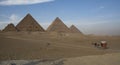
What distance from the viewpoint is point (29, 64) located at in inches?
518

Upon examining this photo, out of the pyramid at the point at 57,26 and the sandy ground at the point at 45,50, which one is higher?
the pyramid at the point at 57,26

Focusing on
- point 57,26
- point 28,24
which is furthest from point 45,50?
point 57,26

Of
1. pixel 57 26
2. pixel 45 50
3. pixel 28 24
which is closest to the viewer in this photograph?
pixel 45 50

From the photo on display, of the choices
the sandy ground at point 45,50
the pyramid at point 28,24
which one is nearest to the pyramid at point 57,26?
the pyramid at point 28,24

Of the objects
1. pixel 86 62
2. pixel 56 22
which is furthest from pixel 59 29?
pixel 86 62

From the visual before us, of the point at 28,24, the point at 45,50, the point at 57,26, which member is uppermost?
the point at 28,24

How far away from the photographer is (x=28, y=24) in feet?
266

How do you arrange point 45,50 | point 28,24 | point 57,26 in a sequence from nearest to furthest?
point 45,50 → point 28,24 → point 57,26

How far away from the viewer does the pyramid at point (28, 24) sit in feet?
265

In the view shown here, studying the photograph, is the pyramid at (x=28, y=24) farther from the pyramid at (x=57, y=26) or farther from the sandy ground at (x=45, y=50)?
the sandy ground at (x=45, y=50)

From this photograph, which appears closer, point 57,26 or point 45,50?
point 45,50

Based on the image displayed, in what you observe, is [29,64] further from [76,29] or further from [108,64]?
[76,29]

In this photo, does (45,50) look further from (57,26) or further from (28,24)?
(57,26)

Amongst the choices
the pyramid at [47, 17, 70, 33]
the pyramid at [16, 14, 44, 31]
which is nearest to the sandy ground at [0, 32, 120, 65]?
the pyramid at [16, 14, 44, 31]
